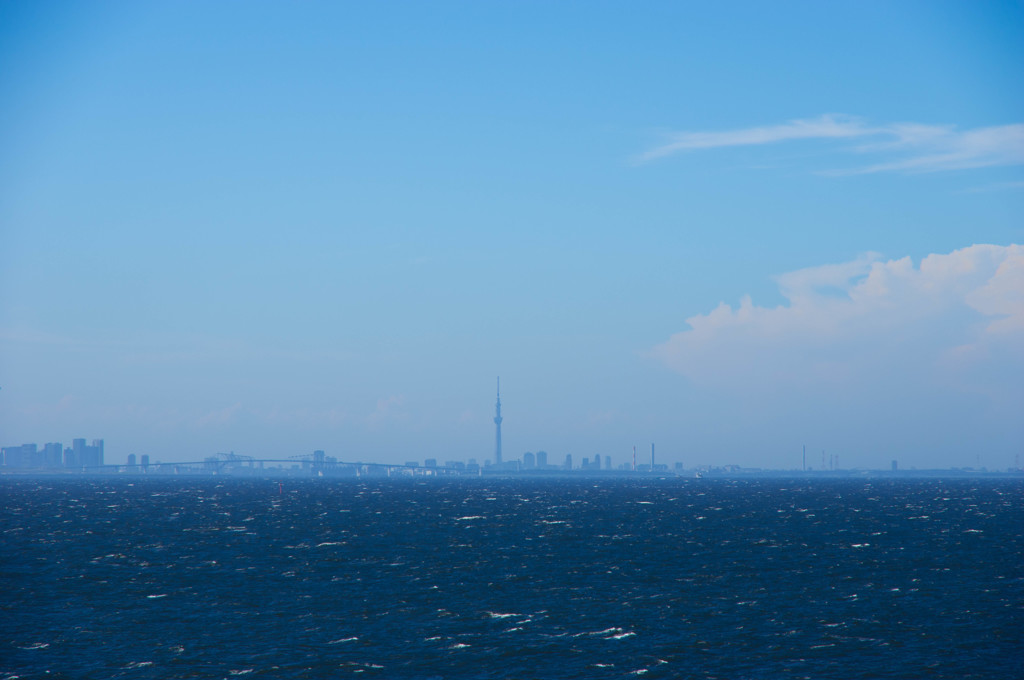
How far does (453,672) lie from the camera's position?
49344 millimetres

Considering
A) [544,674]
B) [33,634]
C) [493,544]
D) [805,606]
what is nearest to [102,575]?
[33,634]

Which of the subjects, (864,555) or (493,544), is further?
(493,544)

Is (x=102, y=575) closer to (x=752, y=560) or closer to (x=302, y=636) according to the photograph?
(x=302, y=636)

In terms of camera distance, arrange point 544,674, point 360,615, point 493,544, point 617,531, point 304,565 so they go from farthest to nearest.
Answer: point 617,531 < point 493,544 < point 304,565 < point 360,615 < point 544,674

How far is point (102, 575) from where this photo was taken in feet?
268

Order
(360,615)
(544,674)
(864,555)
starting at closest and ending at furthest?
(544,674) → (360,615) → (864,555)

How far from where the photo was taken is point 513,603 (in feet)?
222

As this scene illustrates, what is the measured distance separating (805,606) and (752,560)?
2441 cm

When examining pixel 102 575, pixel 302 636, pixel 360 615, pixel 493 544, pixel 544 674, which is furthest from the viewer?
pixel 493 544

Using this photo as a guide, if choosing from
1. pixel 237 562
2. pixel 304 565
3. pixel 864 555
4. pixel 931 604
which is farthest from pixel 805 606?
pixel 237 562

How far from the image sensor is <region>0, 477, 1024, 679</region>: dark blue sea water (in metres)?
51.3

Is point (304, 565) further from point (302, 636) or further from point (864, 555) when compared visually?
point (864, 555)

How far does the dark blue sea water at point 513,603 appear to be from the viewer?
168ft

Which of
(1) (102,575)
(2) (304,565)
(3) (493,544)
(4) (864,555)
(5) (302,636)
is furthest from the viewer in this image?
(3) (493,544)
